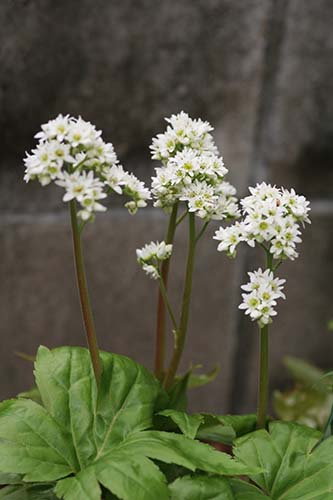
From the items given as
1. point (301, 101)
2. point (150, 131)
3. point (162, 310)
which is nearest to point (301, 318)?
point (301, 101)

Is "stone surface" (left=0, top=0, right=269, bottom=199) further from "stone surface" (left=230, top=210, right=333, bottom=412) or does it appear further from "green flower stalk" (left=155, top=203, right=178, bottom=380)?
"green flower stalk" (left=155, top=203, right=178, bottom=380)

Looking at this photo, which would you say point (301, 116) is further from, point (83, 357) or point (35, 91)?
point (83, 357)

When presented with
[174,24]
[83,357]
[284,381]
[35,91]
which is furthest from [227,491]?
[284,381]

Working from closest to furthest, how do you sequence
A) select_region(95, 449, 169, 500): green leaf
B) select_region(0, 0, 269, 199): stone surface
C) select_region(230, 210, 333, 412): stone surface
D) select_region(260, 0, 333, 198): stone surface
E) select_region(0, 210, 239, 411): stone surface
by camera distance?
select_region(95, 449, 169, 500): green leaf < select_region(0, 0, 269, 199): stone surface < select_region(0, 210, 239, 411): stone surface < select_region(260, 0, 333, 198): stone surface < select_region(230, 210, 333, 412): stone surface

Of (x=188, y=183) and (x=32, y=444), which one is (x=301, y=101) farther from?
(x=32, y=444)

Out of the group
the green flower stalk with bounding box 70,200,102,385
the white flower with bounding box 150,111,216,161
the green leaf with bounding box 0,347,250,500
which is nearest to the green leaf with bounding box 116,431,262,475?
the green leaf with bounding box 0,347,250,500

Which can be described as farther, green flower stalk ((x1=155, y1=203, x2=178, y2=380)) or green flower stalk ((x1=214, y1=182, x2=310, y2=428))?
green flower stalk ((x1=155, y1=203, x2=178, y2=380))
